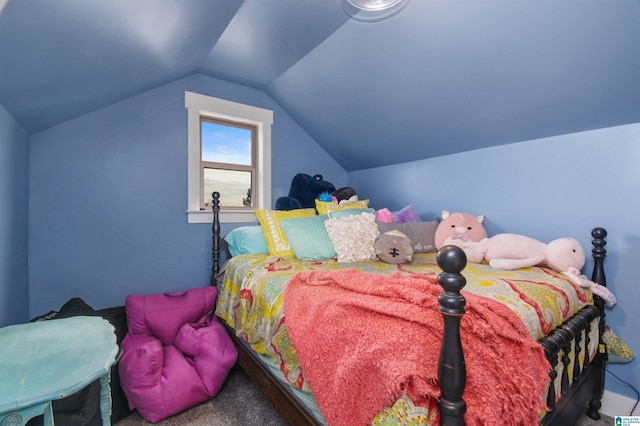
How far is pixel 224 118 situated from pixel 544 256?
2612 mm

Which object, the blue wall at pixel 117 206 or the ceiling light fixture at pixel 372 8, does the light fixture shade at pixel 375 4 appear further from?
the blue wall at pixel 117 206

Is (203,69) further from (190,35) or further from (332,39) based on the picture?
(332,39)

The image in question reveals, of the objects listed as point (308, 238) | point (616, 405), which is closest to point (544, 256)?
point (616, 405)

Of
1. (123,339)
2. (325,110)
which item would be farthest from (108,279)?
(325,110)

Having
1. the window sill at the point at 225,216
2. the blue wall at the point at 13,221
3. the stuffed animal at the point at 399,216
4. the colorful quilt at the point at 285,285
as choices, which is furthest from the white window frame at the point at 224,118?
the stuffed animal at the point at 399,216

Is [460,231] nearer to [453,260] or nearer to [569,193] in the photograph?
[569,193]

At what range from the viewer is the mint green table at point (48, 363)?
71cm

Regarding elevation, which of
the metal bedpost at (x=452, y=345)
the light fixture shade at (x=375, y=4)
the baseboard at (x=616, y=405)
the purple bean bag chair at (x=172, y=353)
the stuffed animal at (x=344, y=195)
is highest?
the light fixture shade at (x=375, y=4)

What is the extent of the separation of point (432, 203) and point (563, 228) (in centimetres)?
96

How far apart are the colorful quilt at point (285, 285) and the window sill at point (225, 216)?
0.58 m

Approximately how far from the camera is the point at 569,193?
71.1 inches

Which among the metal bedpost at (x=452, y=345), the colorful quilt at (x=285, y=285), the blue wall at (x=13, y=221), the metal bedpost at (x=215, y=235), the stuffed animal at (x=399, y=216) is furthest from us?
the stuffed animal at (x=399, y=216)

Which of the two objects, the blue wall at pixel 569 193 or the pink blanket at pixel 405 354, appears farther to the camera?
the blue wall at pixel 569 193

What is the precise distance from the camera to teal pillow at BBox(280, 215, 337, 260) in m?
2.08
